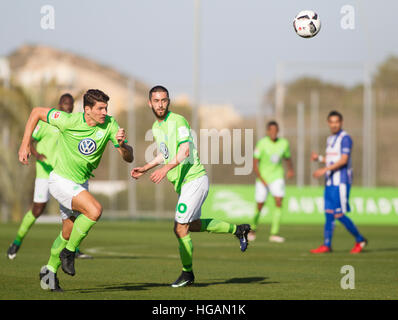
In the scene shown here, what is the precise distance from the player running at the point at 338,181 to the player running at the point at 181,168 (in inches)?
222

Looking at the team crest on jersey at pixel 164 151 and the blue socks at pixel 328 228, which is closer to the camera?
the team crest on jersey at pixel 164 151

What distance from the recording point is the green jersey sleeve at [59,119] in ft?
32.8

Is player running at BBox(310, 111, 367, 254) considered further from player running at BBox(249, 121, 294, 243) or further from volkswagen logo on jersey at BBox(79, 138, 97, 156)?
volkswagen logo on jersey at BBox(79, 138, 97, 156)

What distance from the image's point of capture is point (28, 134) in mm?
9906

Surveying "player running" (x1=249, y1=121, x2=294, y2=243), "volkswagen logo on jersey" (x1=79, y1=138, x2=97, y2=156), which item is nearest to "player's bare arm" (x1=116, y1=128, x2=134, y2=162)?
"volkswagen logo on jersey" (x1=79, y1=138, x2=97, y2=156)

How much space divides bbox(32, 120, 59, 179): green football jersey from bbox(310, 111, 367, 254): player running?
4.77 m

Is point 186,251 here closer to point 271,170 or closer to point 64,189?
point 64,189

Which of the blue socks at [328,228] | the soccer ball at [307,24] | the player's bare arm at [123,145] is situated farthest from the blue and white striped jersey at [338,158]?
the player's bare arm at [123,145]

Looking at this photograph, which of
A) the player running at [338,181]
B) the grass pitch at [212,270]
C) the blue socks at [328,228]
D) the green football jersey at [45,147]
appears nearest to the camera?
the grass pitch at [212,270]

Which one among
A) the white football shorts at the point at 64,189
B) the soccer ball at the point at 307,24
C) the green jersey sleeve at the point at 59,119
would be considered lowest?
the white football shorts at the point at 64,189

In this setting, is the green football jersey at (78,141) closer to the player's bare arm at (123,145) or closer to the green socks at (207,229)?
the player's bare arm at (123,145)

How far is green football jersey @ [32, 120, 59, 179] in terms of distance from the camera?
14.8 m
